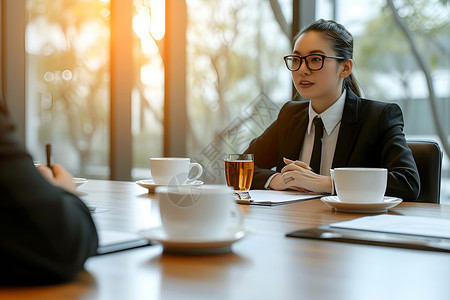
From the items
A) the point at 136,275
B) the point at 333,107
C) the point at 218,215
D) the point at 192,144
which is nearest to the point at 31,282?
the point at 136,275

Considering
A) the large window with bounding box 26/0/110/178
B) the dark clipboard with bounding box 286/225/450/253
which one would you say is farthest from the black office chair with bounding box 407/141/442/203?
the large window with bounding box 26/0/110/178

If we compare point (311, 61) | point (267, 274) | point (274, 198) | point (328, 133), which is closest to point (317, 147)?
point (328, 133)

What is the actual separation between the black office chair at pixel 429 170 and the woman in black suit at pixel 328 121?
81 mm

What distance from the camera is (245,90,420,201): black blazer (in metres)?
1.87

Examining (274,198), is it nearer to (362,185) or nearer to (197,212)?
(362,185)

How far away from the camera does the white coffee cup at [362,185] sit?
1363mm

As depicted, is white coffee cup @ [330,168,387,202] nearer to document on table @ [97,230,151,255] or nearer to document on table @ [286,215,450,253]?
document on table @ [286,215,450,253]

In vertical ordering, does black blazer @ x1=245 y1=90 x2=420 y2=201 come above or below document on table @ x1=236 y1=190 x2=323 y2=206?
above

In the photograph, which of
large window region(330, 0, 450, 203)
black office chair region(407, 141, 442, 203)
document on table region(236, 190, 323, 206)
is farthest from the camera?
large window region(330, 0, 450, 203)

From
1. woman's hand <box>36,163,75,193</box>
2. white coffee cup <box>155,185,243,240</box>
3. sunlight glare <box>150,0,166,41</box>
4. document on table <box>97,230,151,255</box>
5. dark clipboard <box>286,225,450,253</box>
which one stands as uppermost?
sunlight glare <box>150,0,166,41</box>

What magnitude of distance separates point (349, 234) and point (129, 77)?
3.72m

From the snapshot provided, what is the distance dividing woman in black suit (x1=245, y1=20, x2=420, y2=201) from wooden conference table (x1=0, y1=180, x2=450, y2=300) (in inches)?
45.4

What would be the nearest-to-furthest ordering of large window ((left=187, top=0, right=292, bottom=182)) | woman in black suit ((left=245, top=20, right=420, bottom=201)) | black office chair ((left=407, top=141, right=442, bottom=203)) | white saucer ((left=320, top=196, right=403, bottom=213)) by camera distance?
white saucer ((left=320, top=196, right=403, bottom=213)) → black office chair ((left=407, top=141, right=442, bottom=203)) → woman in black suit ((left=245, top=20, right=420, bottom=201)) → large window ((left=187, top=0, right=292, bottom=182))

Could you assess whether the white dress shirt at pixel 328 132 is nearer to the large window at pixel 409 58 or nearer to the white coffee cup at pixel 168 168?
the white coffee cup at pixel 168 168
